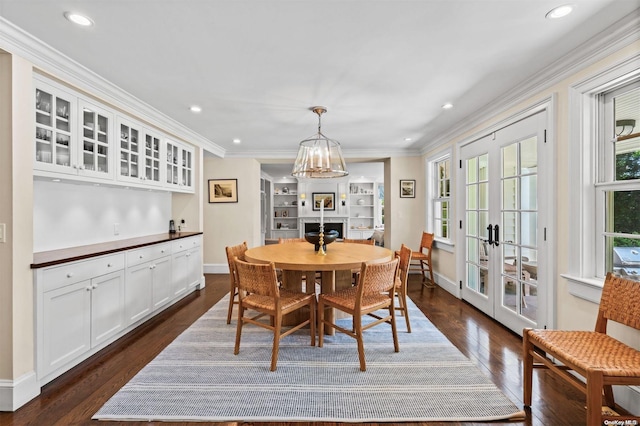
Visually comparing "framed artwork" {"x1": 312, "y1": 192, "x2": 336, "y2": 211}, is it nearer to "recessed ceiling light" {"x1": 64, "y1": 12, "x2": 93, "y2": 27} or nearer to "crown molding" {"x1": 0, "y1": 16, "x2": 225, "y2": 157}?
"crown molding" {"x1": 0, "y1": 16, "x2": 225, "y2": 157}

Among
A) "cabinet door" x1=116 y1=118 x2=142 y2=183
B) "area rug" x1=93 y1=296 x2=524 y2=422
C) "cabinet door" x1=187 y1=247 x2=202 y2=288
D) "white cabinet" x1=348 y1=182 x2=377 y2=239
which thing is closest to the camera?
"area rug" x1=93 y1=296 x2=524 y2=422

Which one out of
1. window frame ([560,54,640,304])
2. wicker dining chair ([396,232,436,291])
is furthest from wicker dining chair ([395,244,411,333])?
wicker dining chair ([396,232,436,291])

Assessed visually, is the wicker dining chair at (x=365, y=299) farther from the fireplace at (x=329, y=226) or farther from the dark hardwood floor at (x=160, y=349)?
the fireplace at (x=329, y=226)

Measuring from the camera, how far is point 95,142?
2.70 metres

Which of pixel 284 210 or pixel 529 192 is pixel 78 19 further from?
pixel 284 210

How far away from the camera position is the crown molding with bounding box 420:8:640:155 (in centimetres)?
180

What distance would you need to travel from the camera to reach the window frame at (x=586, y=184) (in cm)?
212

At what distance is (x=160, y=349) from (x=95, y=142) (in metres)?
1.95

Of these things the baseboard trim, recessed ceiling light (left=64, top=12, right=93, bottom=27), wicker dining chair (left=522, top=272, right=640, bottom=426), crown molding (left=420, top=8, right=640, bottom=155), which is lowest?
the baseboard trim

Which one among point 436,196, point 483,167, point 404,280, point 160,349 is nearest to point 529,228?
point 483,167

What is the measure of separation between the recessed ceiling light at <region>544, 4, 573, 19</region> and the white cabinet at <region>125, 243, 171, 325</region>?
12.4ft

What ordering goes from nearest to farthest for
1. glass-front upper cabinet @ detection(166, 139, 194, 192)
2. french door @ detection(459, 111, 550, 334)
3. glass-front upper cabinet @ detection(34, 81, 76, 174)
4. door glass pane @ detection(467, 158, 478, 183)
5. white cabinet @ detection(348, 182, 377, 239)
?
1. glass-front upper cabinet @ detection(34, 81, 76, 174)
2. french door @ detection(459, 111, 550, 334)
3. door glass pane @ detection(467, 158, 478, 183)
4. glass-front upper cabinet @ detection(166, 139, 194, 192)
5. white cabinet @ detection(348, 182, 377, 239)

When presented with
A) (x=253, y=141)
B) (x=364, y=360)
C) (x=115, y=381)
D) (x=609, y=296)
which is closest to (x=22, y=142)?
(x=115, y=381)

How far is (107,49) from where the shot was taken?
211 cm
